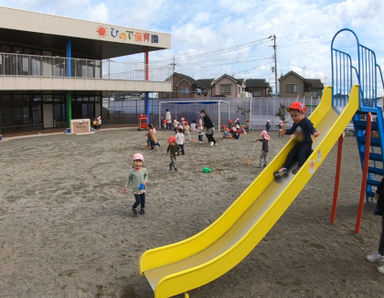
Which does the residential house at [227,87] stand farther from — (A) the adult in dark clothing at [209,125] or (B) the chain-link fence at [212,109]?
(A) the adult in dark clothing at [209,125]

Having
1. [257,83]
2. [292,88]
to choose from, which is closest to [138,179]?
[292,88]

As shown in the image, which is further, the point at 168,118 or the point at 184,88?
the point at 184,88

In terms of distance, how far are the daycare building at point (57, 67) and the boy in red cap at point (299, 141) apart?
20557 millimetres

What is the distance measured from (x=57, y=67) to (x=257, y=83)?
4939cm

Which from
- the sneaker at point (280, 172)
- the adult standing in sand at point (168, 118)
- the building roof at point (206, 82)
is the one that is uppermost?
the building roof at point (206, 82)

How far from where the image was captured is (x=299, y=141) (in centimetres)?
625

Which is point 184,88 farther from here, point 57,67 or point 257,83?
point 57,67

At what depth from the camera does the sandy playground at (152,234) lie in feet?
15.3

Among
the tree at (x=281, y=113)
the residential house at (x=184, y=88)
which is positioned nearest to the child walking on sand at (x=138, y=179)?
the tree at (x=281, y=113)

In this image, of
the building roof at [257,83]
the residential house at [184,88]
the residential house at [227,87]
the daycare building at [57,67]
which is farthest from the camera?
the building roof at [257,83]

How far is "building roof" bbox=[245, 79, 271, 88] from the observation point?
218 ft

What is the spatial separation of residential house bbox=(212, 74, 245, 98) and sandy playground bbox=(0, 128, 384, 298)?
44383mm

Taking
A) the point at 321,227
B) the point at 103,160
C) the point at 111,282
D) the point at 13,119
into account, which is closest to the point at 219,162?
the point at 103,160

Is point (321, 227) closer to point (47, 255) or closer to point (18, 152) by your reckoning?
point (47, 255)
